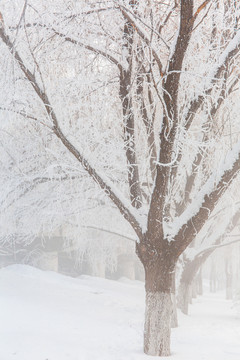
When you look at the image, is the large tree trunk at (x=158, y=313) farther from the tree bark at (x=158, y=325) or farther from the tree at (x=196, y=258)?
the tree at (x=196, y=258)

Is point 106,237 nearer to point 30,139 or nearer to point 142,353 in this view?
point 30,139

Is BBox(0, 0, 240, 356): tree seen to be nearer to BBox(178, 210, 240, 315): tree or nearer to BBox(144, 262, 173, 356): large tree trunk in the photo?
BBox(144, 262, 173, 356): large tree trunk

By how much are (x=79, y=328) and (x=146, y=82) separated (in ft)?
16.9

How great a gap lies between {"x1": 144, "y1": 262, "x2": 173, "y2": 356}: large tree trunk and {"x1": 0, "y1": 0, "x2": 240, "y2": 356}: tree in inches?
0.6

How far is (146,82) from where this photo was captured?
6141mm

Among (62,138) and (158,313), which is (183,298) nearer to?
(158,313)

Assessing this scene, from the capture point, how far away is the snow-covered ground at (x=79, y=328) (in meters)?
6.17

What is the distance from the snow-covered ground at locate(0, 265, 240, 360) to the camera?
20.2 ft

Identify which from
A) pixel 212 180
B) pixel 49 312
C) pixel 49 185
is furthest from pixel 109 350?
pixel 49 185

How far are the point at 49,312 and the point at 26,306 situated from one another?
2.24ft

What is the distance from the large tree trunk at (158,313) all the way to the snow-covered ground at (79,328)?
0.20 meters

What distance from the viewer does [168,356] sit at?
5977 mm

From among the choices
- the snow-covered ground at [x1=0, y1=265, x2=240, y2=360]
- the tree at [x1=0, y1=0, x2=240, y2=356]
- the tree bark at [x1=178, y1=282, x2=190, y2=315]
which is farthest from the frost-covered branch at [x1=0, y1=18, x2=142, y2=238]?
the tree bark at [x1=178, y1=282, x2=190, y2=315]

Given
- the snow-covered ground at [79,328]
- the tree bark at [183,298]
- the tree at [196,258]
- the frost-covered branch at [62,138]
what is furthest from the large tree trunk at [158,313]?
the tree bark at [183,298]
